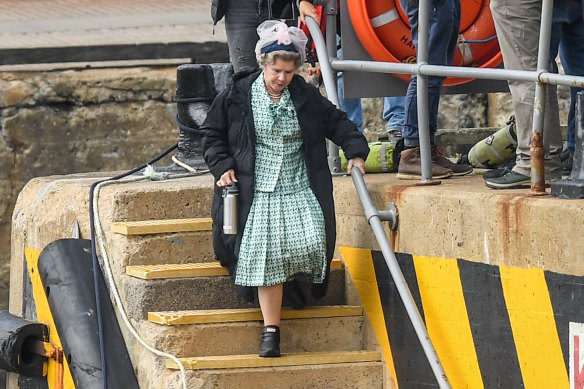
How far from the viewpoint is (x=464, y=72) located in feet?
17.4

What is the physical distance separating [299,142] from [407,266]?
68cm

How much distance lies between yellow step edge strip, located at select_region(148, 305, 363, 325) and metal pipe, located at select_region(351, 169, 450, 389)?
21.6 inches

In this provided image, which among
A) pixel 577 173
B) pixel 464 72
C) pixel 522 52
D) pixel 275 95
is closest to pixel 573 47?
pixel 522 52

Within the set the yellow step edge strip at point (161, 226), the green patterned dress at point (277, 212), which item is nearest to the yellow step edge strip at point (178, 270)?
the yellow step edge strip at point (161, 226)

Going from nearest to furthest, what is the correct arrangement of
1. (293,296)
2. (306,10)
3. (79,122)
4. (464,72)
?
(464,72), (293,296), (306,10), (79,122)

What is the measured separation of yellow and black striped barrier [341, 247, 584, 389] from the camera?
4.79m

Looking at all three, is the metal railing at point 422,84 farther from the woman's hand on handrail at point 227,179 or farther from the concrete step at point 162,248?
the concrete step at point 162,248

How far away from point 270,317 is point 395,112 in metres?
1.99

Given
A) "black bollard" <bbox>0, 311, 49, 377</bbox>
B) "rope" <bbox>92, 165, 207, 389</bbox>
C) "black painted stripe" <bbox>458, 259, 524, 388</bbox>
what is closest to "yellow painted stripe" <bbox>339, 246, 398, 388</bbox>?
"black painted stripe" <bbox>458, 259, 524, 388</bbox>

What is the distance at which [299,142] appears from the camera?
591 centimetres

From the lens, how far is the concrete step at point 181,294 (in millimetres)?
6105

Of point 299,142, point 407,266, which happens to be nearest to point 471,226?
point 407,266

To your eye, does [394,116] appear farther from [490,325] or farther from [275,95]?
[490,325]

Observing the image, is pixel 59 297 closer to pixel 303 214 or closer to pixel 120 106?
pixel 303 214
